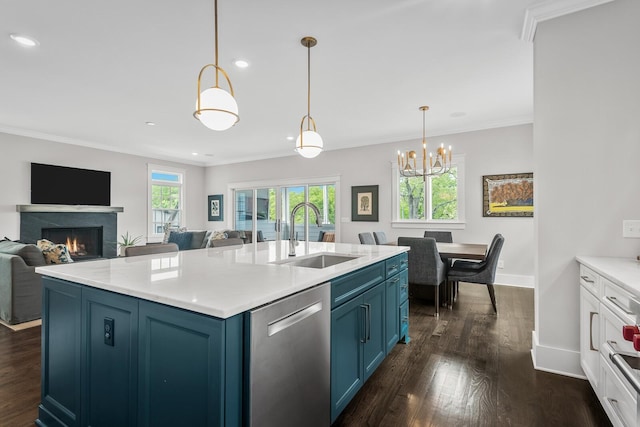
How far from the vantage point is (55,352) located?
165 centimetres

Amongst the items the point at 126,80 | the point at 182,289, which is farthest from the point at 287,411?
the point at 126,80

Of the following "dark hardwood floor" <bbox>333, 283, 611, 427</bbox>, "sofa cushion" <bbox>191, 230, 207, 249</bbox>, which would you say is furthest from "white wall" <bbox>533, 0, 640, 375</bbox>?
"sofa cushion" <bbox>191, 230, 207, 249</bbox>

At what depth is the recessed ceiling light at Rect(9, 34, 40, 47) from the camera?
8.83ft

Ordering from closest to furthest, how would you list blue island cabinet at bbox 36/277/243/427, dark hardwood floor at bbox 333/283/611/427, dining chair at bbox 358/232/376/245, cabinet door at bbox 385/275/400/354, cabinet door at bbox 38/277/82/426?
blue island cabinet at bbox 36/277/243/427, cabinet door at bbox 38/277/82/426, dark hardwood floor at bbox 333/283/611/427, cabinet door at bbox 385/275/400/354, dining chair at bbox 358/232/376/245

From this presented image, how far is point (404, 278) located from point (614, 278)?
1.44 m

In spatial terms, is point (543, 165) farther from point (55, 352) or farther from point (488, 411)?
point (55, 352)

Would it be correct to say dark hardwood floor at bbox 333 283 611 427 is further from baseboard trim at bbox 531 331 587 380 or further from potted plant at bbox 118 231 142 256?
potted plant at bbox 118 231 142 256

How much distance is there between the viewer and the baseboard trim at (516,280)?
4.92 meters

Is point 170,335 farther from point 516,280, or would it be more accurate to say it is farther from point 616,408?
point 516,280

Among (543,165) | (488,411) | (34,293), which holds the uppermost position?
(543,165)

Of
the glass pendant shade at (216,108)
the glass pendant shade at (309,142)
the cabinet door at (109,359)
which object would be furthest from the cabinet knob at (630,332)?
the glass pendant shade at (309,142)

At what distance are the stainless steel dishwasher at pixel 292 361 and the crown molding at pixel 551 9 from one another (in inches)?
99.7

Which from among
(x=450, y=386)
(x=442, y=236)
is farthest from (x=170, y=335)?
(x=442, y=236)

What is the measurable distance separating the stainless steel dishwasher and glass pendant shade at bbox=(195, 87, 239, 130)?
3.97 ft
